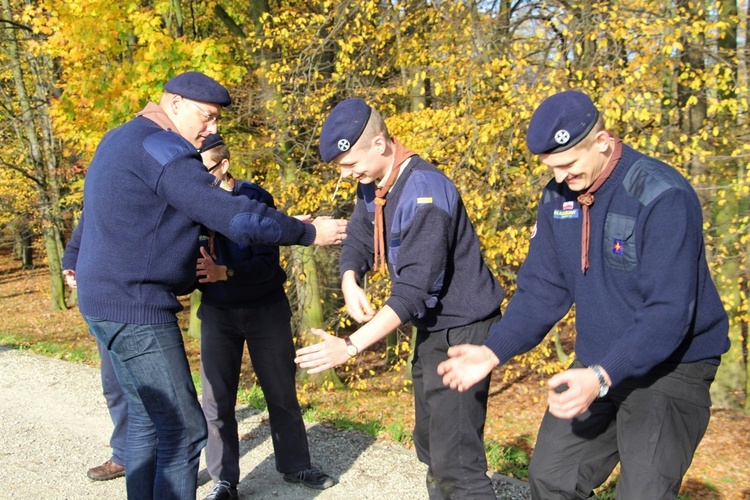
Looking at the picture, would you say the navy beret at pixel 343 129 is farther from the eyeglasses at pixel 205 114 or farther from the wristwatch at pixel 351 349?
the wristwatch at pixel 351 349

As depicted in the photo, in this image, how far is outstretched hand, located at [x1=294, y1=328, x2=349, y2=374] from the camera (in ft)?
9.09

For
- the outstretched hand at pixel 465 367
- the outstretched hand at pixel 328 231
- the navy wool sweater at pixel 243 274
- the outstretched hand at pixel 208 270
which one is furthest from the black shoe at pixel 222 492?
the outstretched hand at pixel 465 367

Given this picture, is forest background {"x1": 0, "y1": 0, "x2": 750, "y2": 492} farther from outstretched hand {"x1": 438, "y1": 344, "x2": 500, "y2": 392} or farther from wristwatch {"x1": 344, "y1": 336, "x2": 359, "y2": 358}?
wristwatch {"x1": 344, "y1": 336, "x2": 359, "y2": 358}

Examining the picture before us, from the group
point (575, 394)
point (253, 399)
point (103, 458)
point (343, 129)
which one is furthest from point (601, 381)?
point (253, 399)

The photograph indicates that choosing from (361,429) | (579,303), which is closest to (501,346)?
(579,303)

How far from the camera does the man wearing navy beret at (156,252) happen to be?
3074mm

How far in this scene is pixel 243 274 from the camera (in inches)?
168

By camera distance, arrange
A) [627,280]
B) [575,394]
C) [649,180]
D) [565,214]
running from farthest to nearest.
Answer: [565,214]
[627,280]
[649,180]
[575,394]

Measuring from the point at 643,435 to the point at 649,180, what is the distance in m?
0.94

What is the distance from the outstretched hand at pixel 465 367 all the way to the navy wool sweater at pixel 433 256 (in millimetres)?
268

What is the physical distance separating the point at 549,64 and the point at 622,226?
5755mm

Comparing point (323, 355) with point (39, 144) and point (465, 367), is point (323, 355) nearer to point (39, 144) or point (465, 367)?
point (465, 367)

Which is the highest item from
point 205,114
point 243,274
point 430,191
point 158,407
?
point 205,114

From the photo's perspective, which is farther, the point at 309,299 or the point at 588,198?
the point at 309,299
